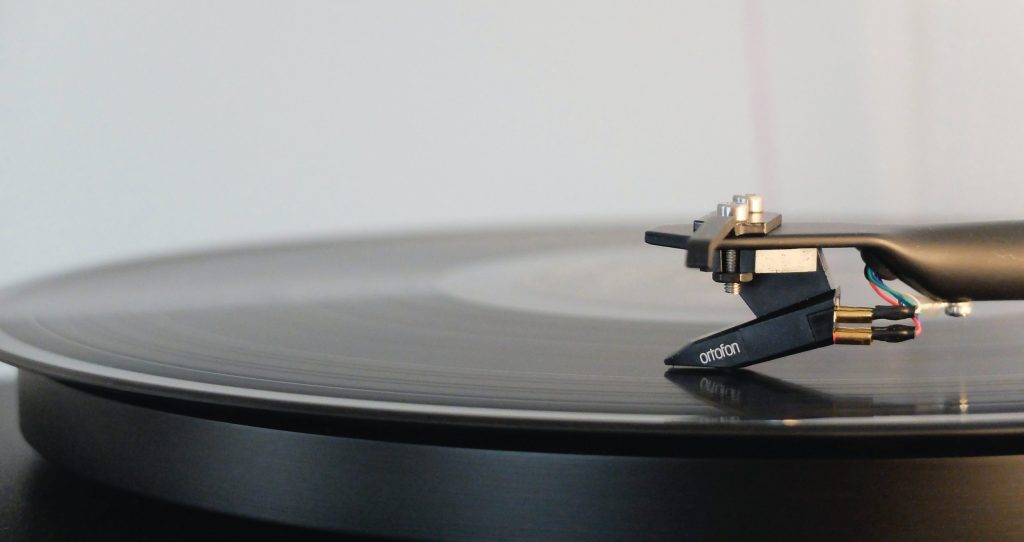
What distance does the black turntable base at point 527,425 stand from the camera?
52cm

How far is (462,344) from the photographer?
80 cm

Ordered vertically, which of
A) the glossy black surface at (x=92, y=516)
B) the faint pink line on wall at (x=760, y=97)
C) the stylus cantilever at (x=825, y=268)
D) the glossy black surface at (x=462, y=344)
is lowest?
the glossy black surface at (x=92, y=516)

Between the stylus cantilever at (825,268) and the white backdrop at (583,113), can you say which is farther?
the white backdrop at (583,113)

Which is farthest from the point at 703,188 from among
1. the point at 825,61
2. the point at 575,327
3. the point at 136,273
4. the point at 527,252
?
the point at 575,327

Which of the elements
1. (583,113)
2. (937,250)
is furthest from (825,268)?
(583,113)

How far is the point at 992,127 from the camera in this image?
2.41 m

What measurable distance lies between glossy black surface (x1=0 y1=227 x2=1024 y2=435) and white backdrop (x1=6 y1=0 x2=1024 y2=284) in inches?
36.8

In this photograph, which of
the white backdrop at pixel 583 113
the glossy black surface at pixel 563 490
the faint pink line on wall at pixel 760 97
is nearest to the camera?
the glossy black surface at pixel 563 490

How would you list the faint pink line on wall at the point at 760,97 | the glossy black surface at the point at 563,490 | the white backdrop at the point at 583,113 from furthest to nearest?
1. the faint pink line on wall at the point at 760,97
2. the white backdrop at the point at 583,113
3. the glossy black surface at the point at 563,490

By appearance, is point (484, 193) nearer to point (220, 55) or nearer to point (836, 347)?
point (220, 55)

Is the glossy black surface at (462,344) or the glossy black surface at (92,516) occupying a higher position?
the glossy black surface at (462,344)

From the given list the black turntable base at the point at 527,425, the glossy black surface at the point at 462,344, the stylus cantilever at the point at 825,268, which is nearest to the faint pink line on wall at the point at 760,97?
the glossy black surface at the point at 462,344

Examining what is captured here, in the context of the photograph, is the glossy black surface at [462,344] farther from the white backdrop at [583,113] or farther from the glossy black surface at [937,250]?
the white backdrop at [583,113]

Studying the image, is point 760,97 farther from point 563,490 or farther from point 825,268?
point 563,490
